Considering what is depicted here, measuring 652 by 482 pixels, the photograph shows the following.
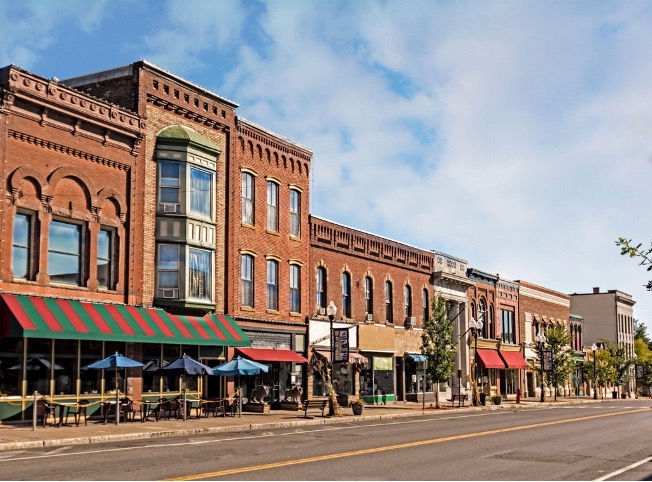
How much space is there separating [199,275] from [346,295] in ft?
42.3

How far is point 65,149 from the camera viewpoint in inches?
1123

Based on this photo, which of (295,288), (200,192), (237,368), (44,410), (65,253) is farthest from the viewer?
(295,288)

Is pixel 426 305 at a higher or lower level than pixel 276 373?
higher

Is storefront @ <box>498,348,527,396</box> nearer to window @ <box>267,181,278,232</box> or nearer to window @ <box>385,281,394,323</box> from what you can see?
window @ <box>385,281,394,323</box>

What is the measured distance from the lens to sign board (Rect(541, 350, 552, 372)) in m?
59.2

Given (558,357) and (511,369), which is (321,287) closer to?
(558,357)

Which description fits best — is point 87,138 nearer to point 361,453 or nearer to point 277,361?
point 277,361

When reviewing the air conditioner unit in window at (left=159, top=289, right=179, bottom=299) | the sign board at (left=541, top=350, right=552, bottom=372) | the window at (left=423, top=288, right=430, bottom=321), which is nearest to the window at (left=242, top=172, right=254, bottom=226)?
the air conditioner unit in window at (left=159, top=289, right=179, bottom=299)

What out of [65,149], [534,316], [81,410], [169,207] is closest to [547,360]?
[534,316]

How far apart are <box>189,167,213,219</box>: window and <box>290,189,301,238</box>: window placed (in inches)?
278

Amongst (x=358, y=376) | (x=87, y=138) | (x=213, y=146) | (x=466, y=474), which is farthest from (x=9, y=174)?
(x=358, y=376)

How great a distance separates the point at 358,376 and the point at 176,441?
23.7 meters

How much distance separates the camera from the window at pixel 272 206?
39250mm

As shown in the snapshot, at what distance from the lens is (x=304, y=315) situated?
41.2 m
